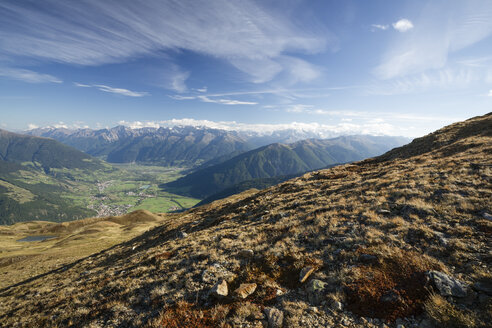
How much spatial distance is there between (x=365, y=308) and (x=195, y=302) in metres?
7.95

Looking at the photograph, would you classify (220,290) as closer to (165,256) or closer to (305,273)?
(305,273)

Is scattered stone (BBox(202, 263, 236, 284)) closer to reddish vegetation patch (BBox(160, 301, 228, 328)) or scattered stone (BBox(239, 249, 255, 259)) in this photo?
scattered stone (BBox(239, 249, 255, 259))

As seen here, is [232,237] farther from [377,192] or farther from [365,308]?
[377,192]

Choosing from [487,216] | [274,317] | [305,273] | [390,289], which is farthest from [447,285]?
[487,216]

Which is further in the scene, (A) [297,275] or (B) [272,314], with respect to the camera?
(A) [297,275]

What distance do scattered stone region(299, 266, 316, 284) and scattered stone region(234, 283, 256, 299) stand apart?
2531 mm

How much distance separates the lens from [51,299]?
15352 mm

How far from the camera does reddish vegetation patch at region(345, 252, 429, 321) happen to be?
23.7 feet

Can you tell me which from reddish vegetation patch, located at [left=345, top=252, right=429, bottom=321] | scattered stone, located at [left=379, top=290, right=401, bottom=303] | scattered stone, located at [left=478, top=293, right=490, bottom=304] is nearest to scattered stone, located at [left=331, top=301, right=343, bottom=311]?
reddish vegetation patch, located at [left=345, top=252, right=429, bottom=321]

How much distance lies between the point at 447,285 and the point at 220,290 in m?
9.78

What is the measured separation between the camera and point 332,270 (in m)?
10.0

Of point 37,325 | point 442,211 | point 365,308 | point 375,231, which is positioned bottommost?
point 37,325

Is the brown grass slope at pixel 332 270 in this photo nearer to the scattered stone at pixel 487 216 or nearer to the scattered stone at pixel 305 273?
the scattered stone at pixel 487 216

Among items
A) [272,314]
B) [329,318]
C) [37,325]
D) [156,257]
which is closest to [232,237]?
[156,257]
